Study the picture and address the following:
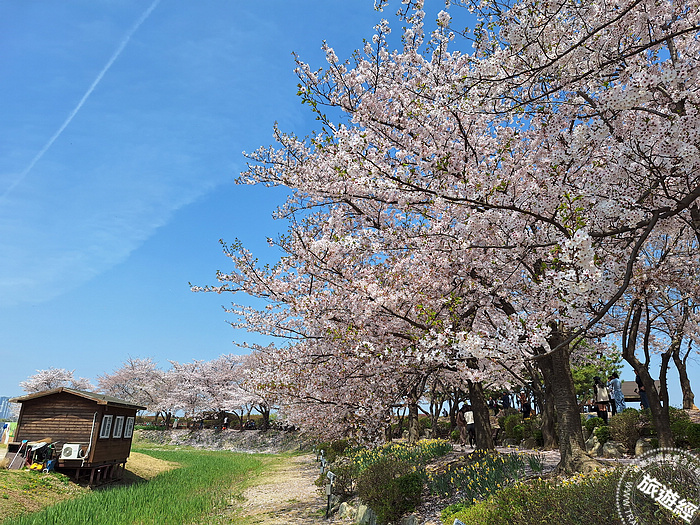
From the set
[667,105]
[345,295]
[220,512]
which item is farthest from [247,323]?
[667,105]

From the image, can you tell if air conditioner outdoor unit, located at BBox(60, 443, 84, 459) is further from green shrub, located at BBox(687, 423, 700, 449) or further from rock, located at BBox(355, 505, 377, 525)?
green shrub, located at BBox(687, 423, 700, 449)

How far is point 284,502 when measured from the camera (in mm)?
12336

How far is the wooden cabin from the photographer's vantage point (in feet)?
51.3

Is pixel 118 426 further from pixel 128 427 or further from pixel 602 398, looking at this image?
pixel 602 398

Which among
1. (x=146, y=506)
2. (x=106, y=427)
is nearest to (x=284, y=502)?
(x=146, y=506)

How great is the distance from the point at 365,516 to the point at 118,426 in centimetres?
1369

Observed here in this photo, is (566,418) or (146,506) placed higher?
(566,418)

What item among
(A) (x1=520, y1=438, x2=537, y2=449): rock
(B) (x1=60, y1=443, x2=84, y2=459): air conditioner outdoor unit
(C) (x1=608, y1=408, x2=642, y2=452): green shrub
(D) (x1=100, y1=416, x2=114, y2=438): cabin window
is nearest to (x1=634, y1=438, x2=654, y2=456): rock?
(C) (x1=608, y1=408, x2=642, y2=452): green shrub

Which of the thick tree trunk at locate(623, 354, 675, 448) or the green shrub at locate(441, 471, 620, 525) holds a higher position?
the thick tree trunk at locate(623, 354, 675, 448)

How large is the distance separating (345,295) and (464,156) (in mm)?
3328

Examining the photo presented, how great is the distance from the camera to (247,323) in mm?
10461

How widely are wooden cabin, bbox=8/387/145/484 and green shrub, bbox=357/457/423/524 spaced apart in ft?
39.1

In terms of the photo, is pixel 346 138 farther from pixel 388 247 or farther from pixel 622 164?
pixel 622 164

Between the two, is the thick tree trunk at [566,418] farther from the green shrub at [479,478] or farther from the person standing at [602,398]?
the person standing at [602,398]
